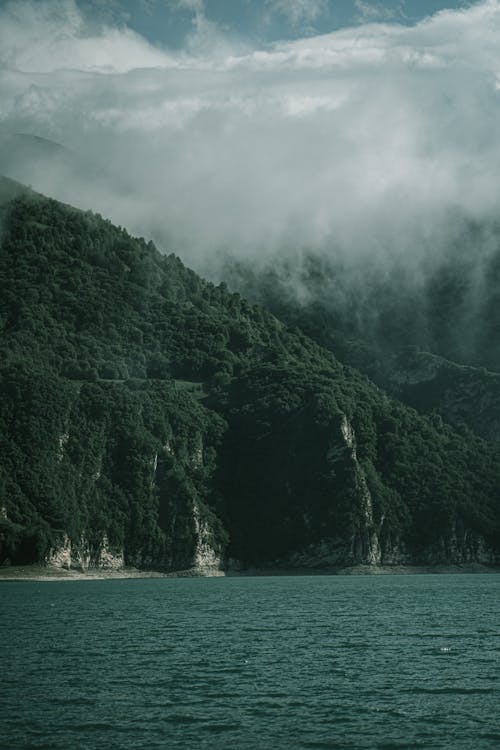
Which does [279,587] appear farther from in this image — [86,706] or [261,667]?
[86,706]

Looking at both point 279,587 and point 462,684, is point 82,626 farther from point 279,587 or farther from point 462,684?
point 279,587

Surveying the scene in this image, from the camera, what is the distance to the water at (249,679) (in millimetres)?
51031

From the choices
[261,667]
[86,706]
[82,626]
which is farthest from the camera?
[82,626]

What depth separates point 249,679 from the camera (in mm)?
67375

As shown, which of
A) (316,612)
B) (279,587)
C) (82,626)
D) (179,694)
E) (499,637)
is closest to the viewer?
(179,694)

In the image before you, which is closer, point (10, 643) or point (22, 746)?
point (22, 746)

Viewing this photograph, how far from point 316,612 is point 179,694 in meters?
63.0

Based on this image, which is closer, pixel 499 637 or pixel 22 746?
pixel 22 746

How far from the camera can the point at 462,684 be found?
64.4 meters

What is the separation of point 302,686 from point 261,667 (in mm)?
8818

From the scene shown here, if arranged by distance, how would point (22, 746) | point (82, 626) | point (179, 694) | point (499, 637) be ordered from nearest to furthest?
point (22, 746)
point (179, 694)
point (499, 637)
point (82, 626)

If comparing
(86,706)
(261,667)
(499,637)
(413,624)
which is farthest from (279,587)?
(86,706)

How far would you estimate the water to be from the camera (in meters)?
51.0

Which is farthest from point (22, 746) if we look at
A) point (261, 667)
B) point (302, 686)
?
point (261, 667)
